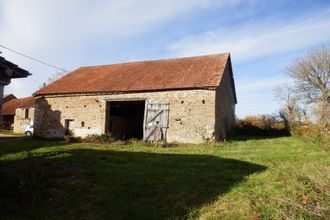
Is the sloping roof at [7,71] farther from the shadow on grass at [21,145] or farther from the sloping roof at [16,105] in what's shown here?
the sloping roof at [16,105]

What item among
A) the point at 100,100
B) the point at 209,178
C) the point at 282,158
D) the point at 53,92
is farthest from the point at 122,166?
the point at 53,92

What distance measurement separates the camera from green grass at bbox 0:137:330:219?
5.08 meters

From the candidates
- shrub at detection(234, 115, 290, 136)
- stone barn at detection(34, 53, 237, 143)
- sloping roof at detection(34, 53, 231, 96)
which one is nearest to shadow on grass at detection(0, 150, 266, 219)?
stone barn at detection(34, 53, 237, 143)

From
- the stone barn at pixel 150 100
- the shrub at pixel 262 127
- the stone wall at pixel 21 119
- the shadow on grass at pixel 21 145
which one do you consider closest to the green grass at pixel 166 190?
the shadow on grass at pixel 21 145

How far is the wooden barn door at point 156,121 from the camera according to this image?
1733 cm

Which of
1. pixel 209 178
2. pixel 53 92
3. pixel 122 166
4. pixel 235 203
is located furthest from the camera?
pixel 53 92

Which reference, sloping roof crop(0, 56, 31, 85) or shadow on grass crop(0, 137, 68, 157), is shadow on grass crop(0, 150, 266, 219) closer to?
sloping roof crop(0, 56, 31, 85)

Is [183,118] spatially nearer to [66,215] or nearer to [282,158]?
[282,158]

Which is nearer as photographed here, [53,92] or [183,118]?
[183,118]

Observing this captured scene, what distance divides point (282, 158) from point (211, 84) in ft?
22.6

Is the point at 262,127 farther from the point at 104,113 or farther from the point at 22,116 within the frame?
the point at 22,116

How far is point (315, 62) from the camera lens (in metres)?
28.0

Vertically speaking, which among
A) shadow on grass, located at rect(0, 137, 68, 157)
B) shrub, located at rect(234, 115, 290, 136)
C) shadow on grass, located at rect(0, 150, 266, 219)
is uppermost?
shrub, located at rect(234, 115, 290, 136)

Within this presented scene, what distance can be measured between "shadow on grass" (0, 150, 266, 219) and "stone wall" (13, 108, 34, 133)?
26.1 metres
